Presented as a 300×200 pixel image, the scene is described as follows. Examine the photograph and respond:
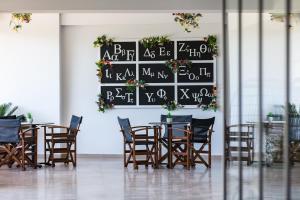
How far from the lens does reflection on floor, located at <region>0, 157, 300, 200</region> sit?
6.84m

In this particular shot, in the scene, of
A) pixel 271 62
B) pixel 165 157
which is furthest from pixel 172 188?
pixel 271 62

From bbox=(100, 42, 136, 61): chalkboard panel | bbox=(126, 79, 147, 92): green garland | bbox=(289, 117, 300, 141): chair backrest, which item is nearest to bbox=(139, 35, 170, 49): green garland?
bbox=(100, 42, 136, 61): chalkboard panel

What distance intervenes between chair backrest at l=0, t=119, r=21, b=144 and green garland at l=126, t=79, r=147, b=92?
8.79 ft

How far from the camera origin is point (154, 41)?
11305 millimetres

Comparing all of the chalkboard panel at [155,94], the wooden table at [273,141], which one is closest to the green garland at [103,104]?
the chalkboard panel at [155,94]

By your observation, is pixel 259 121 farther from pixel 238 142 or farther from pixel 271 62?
pixel 238 142

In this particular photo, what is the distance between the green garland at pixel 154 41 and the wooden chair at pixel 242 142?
6247mm

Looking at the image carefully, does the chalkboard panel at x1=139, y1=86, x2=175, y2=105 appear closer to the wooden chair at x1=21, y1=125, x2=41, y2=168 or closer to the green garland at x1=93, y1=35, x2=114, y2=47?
the green garland at x1=93, y1=35, x2=114, y2=47

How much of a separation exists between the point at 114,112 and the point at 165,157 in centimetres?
196

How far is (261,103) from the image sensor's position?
157 inches

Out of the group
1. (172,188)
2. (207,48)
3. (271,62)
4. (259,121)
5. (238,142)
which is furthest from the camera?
(207,48)

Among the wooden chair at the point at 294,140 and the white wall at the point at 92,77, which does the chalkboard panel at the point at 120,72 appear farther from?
the wooden chair at the point at 294,140

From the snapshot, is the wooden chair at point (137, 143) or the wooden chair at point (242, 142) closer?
the wooden chair at point (242, 142)

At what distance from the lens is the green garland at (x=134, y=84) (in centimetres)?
1134
